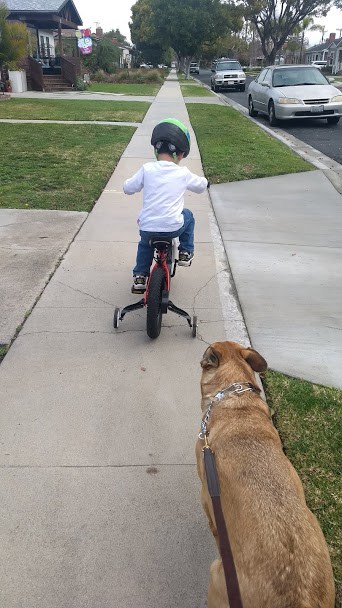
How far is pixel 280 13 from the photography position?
51.4 m

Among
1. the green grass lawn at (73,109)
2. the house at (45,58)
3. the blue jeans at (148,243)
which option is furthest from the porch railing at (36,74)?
the blue jeans at (148,243)

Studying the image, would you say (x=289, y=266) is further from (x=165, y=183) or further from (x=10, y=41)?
(x=10, y=41)

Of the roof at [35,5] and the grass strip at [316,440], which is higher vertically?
the roof at [35,5]

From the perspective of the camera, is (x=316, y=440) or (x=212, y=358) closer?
(x=212, y=358)

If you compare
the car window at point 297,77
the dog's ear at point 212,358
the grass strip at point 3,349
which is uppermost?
the car window at point 297,77

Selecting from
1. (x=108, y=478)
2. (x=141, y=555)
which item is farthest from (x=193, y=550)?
(x=108, y=478)

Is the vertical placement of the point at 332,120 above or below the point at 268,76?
below

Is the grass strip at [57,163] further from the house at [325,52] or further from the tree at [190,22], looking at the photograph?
the house at [325,52]

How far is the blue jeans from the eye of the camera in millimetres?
3979

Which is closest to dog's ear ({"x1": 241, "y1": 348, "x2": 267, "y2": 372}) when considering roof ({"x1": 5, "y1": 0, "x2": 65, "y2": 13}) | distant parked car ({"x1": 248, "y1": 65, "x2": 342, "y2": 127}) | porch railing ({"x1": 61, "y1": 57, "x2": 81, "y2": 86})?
distant parked car ({"x1": 248, "y1": 65, "x2": 342, "y2": 127})

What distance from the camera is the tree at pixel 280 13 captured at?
49.5 m

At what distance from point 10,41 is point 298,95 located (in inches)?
549

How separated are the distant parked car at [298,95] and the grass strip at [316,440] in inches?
514

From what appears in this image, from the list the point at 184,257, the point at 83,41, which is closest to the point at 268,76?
the point at 184,257
